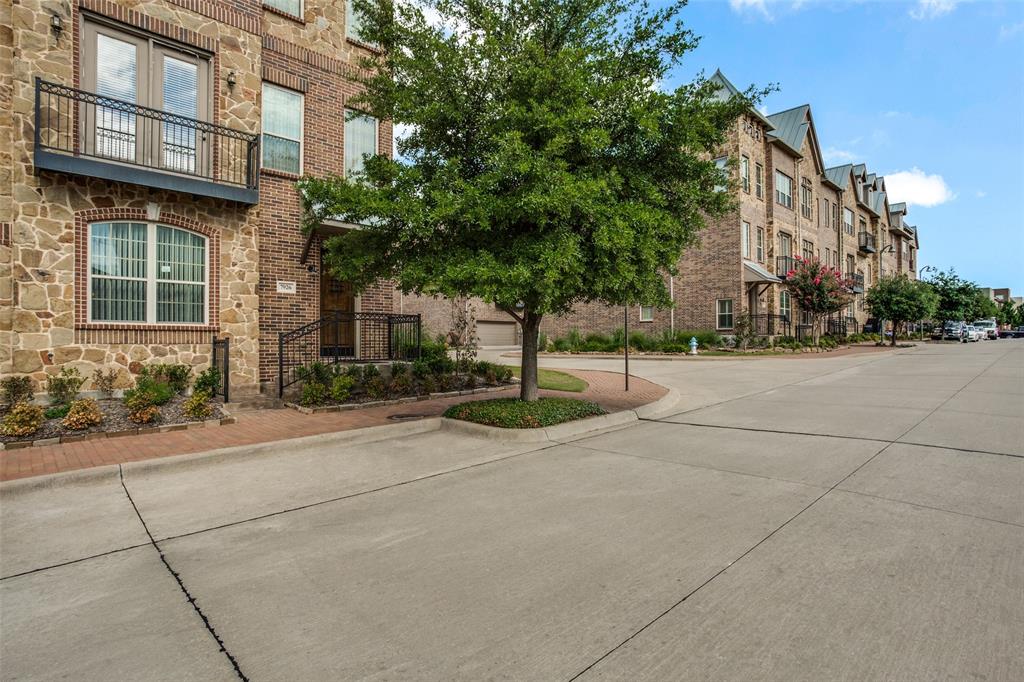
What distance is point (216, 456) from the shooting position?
6.79 m

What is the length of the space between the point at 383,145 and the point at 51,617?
12823mm

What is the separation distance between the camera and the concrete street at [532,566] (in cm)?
272

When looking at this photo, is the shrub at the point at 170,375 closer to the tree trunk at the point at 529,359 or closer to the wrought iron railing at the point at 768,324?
the tree trunk at the point at 529,359

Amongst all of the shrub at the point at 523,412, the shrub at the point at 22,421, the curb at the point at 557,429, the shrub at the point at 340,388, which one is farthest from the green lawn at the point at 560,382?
the shrub at the point at 22,421

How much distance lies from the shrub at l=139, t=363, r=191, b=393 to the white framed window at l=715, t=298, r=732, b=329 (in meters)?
24.4

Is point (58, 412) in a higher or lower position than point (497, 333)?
lower

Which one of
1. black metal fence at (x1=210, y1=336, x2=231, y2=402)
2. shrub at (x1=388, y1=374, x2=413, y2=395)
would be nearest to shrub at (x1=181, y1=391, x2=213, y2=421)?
black metal fence at (x1=210, y1=336, x2=231, y2=402)

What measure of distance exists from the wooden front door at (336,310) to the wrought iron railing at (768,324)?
20737 mm

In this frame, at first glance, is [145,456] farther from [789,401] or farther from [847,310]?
[847,310]

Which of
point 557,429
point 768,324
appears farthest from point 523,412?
point 768,324

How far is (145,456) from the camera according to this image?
6695 millimetres

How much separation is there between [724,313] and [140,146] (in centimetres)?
2524

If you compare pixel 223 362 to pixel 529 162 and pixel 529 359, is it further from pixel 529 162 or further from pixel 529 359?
pixel 529 162

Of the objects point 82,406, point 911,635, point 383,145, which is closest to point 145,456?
point 82,406
